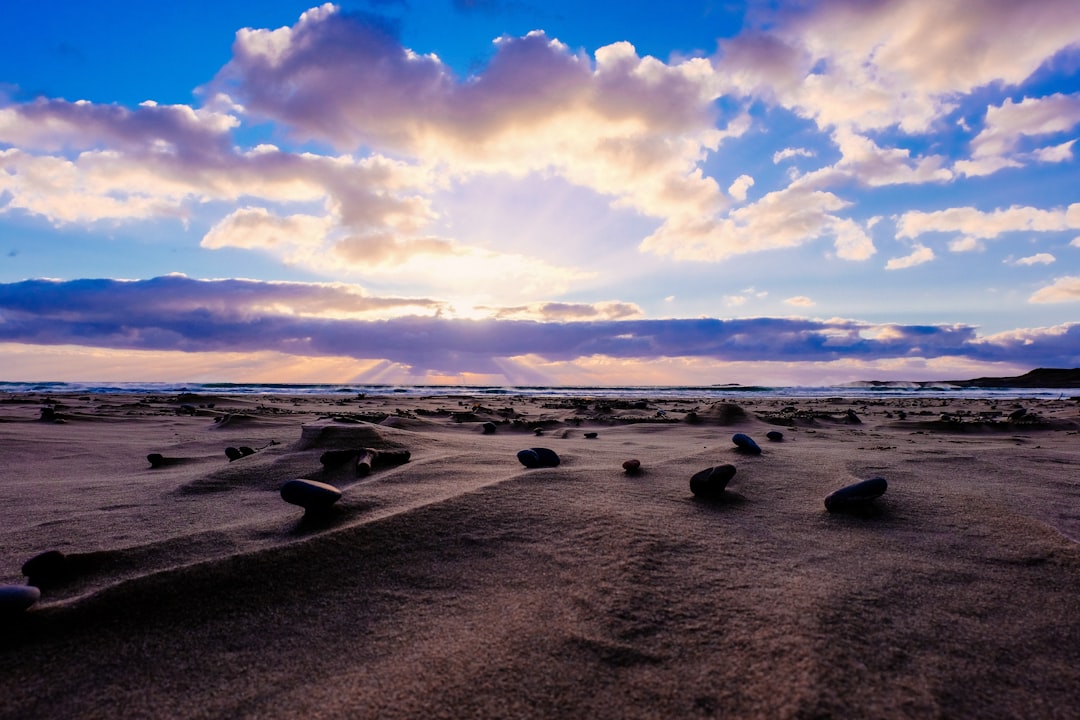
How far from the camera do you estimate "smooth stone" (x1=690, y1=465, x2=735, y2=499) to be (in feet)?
7.98

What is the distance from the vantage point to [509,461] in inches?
132

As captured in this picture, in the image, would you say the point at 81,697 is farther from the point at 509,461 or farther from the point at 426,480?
the point at 509,461

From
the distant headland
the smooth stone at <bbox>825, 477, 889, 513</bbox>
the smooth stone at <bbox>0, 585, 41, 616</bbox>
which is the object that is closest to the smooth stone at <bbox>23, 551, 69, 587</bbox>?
the smooth stone at <bbox>0, 585, 41, 616</bbox>

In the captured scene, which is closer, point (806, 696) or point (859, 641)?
point (806, 696)

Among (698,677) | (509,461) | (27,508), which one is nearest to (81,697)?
(698,677)

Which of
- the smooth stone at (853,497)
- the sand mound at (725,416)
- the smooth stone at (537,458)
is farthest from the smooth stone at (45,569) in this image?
the sand mound at (725,416)

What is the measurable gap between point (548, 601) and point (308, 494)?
1040mm

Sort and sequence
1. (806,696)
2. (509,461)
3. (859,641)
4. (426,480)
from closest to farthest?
1. (806,696)
2. (859,641)
3. (426,480)
4. (509,461)

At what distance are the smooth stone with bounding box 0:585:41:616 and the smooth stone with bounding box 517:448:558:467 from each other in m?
2.05

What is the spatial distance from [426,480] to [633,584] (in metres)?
1.45

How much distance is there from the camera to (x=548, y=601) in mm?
1409

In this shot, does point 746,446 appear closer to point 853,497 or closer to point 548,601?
point 853,497

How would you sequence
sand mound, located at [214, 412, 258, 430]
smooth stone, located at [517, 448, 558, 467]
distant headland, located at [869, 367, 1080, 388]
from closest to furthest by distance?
smooth stone, located at [517, 448, 558, 467]
sand mound, located at [214, 412, 258, 430]
distant headland, located at [869, 367, 1080, 388]

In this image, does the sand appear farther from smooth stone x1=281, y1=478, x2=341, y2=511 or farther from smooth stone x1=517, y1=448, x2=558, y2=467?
smooth stone x1=517, y1=448, x2=558, y2=467
